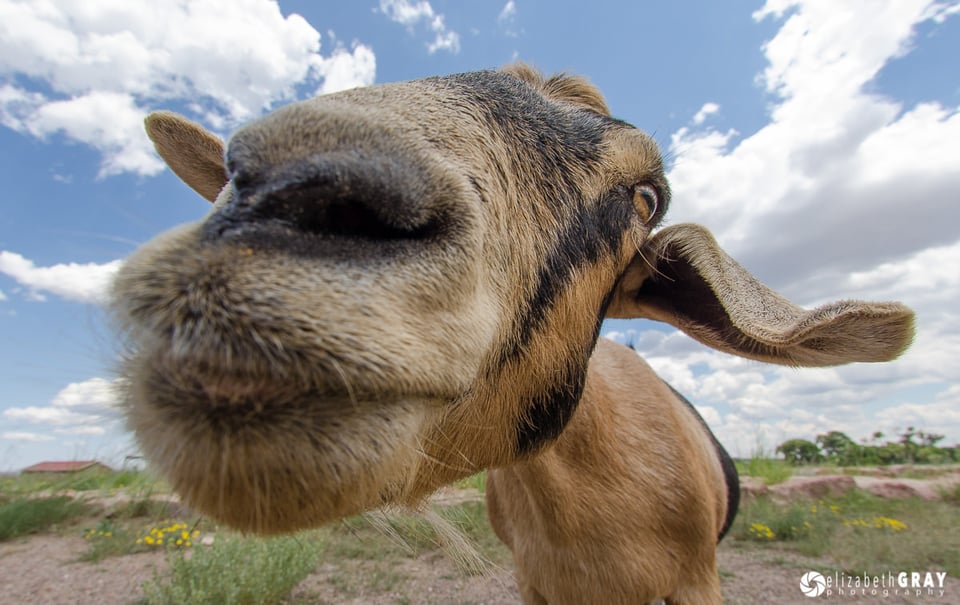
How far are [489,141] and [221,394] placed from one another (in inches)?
45.9

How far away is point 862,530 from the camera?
28.1 feet

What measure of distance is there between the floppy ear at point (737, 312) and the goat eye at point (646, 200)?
0.16 metres

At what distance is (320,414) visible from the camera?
105 centimetres

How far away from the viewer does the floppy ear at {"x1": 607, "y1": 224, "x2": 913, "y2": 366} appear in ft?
7.28

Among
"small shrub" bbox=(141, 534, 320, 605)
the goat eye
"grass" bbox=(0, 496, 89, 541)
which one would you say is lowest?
"small shrub" bbox=(141, 534, 320, 605)

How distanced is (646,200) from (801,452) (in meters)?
22.5

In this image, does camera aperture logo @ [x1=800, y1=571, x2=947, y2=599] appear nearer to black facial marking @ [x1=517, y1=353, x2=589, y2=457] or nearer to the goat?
the goat

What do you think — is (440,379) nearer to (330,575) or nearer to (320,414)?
(320,414)

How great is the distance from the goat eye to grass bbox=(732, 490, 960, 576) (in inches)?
272

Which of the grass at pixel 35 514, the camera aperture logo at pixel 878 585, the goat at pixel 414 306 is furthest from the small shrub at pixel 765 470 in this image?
the grass at pixel 35 514

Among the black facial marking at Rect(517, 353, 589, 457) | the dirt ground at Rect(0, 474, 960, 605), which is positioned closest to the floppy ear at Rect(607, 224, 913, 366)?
the black facial marking at Rect(517, 353, 589, 457)

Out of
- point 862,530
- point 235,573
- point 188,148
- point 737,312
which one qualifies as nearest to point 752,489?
point 862,530

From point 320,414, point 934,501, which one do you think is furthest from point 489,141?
point 934,501

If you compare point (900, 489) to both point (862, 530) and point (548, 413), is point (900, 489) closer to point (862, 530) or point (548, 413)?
point (862, 530)
